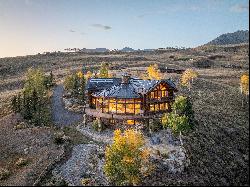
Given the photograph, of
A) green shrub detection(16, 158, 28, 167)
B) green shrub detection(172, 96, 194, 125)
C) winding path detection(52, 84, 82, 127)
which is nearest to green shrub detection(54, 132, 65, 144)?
green shrub detection(16, 158, 28, 167)

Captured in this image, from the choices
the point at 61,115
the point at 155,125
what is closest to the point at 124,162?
the point at 155,125

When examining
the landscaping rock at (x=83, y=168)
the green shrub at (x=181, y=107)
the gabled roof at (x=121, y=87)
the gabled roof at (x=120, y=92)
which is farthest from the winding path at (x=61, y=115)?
the green shrub at (x=181, y=107)

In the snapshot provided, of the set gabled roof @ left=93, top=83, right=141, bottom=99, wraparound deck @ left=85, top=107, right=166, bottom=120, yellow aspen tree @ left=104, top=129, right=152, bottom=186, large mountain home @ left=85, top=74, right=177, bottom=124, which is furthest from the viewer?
gabled roof @ left=93, top=83, right=141, bottom=99

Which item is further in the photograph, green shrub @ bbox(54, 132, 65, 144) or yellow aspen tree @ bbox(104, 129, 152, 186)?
green shrub @ bbox(54, 132, 65, 144)

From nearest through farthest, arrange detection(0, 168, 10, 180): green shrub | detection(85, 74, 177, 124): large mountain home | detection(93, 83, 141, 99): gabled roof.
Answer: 1. detection(0, 168, 10, 180): green shrub
2. detection(85, 74, 177, 124): large mountain home
3. detection(93, 83, 141, 99): gabled roof

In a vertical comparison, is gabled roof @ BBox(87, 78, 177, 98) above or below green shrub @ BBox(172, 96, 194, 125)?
above

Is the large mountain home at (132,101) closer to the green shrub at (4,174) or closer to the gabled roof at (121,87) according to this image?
the gabled roof at (121,87)

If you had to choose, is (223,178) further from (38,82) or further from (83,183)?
(38,82)

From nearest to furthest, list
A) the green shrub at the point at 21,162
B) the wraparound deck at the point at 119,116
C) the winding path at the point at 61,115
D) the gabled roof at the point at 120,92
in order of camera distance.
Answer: the green shrub at the point at 21,162
the wraparound deck at the point at 119,116
the gabled roof at the point at 120,92
the winding path at the point at 61,115

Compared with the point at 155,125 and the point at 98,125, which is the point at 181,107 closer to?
the point at 155,125

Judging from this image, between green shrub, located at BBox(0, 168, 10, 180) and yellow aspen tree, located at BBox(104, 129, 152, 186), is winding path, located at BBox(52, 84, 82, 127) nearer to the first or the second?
green shrub, located at BBox(0, 168, 10, 180)
